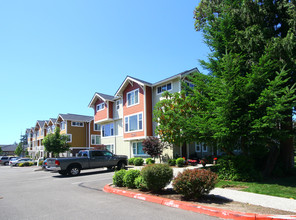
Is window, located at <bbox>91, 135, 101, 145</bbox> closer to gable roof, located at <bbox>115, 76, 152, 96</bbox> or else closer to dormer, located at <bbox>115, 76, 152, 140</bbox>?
dormer, located at <bbox>115, 76, 152, 140</bbox>

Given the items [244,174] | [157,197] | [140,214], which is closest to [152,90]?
A: [244,174]

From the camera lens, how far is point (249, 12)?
13.7 m

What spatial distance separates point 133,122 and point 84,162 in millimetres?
9234

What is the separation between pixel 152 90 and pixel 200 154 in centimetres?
899

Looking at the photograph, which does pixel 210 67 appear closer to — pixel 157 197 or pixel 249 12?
pixel 249 12

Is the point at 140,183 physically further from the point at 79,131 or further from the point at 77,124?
the point at 77,124

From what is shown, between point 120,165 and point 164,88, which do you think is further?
point 164,88

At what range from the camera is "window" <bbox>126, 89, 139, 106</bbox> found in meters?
26.0

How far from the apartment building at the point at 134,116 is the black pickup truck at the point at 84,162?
531cm

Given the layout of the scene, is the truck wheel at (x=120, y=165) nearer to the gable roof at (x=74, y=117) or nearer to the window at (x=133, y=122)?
the window at (x=133, y=122)

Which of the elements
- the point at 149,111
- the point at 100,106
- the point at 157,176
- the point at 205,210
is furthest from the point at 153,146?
the point at 100,106

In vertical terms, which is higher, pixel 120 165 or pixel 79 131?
pixel 79 131

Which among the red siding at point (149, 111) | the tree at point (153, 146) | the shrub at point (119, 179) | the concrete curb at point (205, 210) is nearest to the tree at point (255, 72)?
the concrete curb at point (205, 210)

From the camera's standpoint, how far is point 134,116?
85.5 ft
